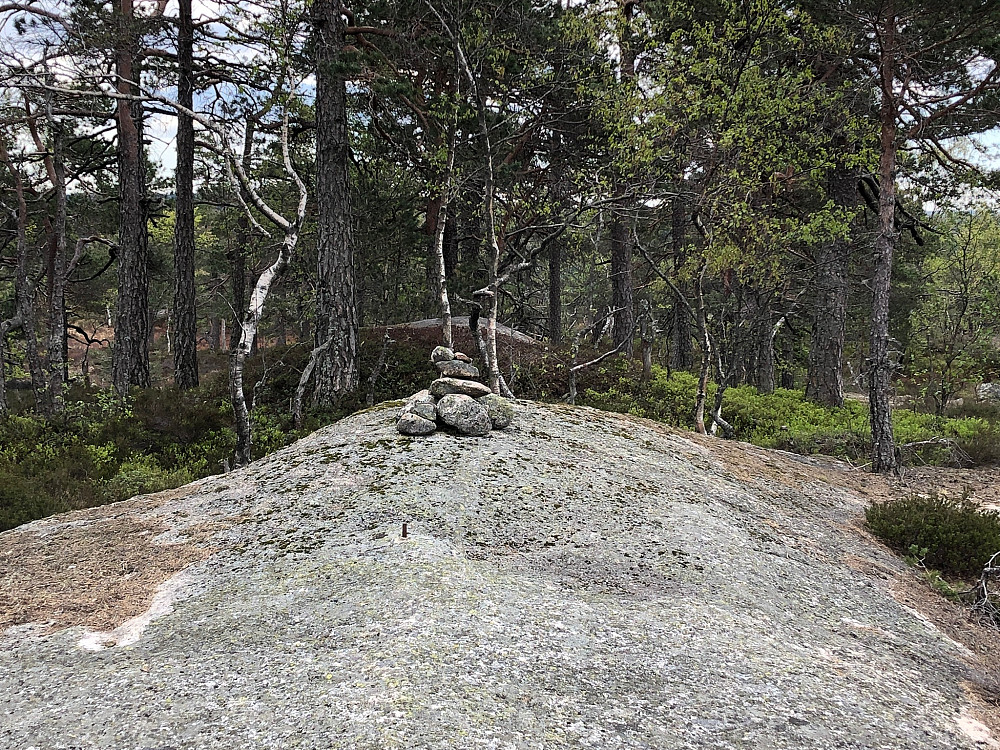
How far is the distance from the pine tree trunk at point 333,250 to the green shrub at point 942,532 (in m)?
9.90

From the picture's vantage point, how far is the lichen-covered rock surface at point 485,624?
3154 millimetres

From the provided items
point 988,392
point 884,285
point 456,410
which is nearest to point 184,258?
point 456,410

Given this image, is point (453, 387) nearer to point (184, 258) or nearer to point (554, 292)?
point (184, 258)

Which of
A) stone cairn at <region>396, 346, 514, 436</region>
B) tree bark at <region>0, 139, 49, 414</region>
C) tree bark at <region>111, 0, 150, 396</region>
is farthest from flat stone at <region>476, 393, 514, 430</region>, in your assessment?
tree bark at <region>0, 139, 49, 414</region>

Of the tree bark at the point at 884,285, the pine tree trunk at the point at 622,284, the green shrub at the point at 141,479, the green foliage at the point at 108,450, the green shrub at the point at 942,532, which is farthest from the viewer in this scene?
the pine tree trunk at the point at 622,284

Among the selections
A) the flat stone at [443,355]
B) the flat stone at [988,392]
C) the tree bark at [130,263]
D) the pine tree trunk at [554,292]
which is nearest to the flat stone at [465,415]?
the flat stone at [443,355]

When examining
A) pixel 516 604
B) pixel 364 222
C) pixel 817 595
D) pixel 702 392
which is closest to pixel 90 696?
pixel 516 604

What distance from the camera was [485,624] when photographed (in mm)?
4086

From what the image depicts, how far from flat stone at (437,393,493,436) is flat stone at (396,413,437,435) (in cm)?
24

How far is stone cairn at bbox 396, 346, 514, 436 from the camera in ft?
24.6

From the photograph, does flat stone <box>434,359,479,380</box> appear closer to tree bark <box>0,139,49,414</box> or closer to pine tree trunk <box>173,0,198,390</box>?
pine tree trunk <box>173,0,198,390</box>

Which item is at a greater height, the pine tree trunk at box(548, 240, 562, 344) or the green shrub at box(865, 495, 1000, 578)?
the pine tree trunk at box(548, 240, 562, 344)

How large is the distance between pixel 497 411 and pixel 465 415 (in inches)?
23.2

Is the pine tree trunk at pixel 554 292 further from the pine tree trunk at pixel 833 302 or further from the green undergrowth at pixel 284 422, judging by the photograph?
the pine tree trunk at pixel 833 302
